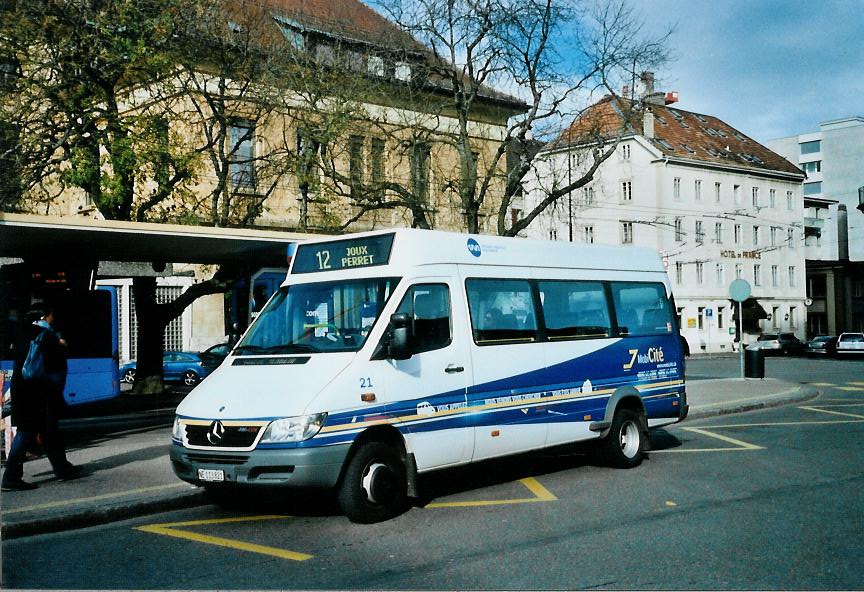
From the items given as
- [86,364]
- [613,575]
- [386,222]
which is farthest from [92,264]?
[386,222]

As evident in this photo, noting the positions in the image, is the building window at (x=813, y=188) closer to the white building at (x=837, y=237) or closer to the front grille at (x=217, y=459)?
the white building at (x=837, y=237)

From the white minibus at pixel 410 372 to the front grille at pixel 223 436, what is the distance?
0.04 ft

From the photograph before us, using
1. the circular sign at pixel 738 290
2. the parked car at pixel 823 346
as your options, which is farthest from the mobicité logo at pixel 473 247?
the parked car at pixel 823 346


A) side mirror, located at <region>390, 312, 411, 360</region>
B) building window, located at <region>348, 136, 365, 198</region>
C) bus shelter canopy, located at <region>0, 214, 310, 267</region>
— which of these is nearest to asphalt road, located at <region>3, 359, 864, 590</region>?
side mirror, located at <region>390, 312, 411, 360</region>

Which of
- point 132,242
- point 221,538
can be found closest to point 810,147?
point 132,242

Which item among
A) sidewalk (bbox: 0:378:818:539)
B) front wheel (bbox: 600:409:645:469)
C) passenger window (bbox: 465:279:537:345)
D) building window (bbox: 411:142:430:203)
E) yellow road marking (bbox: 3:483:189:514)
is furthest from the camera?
building window (bbox: 411:142:430:203)

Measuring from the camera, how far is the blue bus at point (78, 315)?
1823cm

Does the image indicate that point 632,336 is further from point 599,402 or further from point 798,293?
point 798,293

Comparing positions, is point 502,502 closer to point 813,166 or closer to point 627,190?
point 627,190

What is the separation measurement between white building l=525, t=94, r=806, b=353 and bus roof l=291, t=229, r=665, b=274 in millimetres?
46877

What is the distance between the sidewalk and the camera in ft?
27.1

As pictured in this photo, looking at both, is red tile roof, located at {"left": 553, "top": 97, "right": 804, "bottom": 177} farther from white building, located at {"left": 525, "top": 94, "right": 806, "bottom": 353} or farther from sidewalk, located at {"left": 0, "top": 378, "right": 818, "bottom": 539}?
sidewalk, located at {"left": 0, "top": 378, "right": 818, "bottom": 539}

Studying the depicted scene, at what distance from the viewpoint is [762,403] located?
19.8m

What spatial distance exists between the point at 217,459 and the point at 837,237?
85.4 meters
